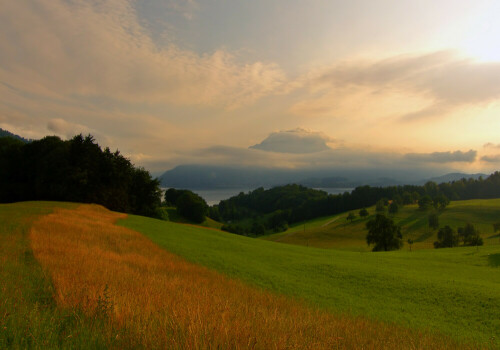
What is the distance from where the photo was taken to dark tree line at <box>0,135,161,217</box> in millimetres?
45312

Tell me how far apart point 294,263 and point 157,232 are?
1418 cm

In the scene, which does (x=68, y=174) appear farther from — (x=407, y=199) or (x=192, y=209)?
(x=407, y=199)

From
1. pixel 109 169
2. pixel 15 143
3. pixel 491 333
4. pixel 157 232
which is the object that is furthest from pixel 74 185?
pixel 491 333

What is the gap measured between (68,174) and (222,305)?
49.6 metres

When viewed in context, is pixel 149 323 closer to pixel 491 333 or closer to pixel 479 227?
pixel 491 333

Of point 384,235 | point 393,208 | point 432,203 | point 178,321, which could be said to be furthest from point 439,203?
point 178,321

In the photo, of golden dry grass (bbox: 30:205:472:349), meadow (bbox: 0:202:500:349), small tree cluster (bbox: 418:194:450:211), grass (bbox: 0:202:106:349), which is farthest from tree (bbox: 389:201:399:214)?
grass (bbox: 0:202:106:349)

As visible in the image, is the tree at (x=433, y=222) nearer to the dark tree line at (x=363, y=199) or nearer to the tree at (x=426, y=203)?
the tree at (x=426, y=203)

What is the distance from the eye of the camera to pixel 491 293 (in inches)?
431

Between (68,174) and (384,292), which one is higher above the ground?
(68,174)

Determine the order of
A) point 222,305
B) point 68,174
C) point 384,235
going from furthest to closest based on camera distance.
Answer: point 384,235
point 68,174
point 222,305

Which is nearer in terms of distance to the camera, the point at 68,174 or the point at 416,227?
the point at 68,174

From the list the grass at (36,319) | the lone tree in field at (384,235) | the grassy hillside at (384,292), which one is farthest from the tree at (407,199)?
the grass at (36,319)

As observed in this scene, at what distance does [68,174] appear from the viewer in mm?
44688
